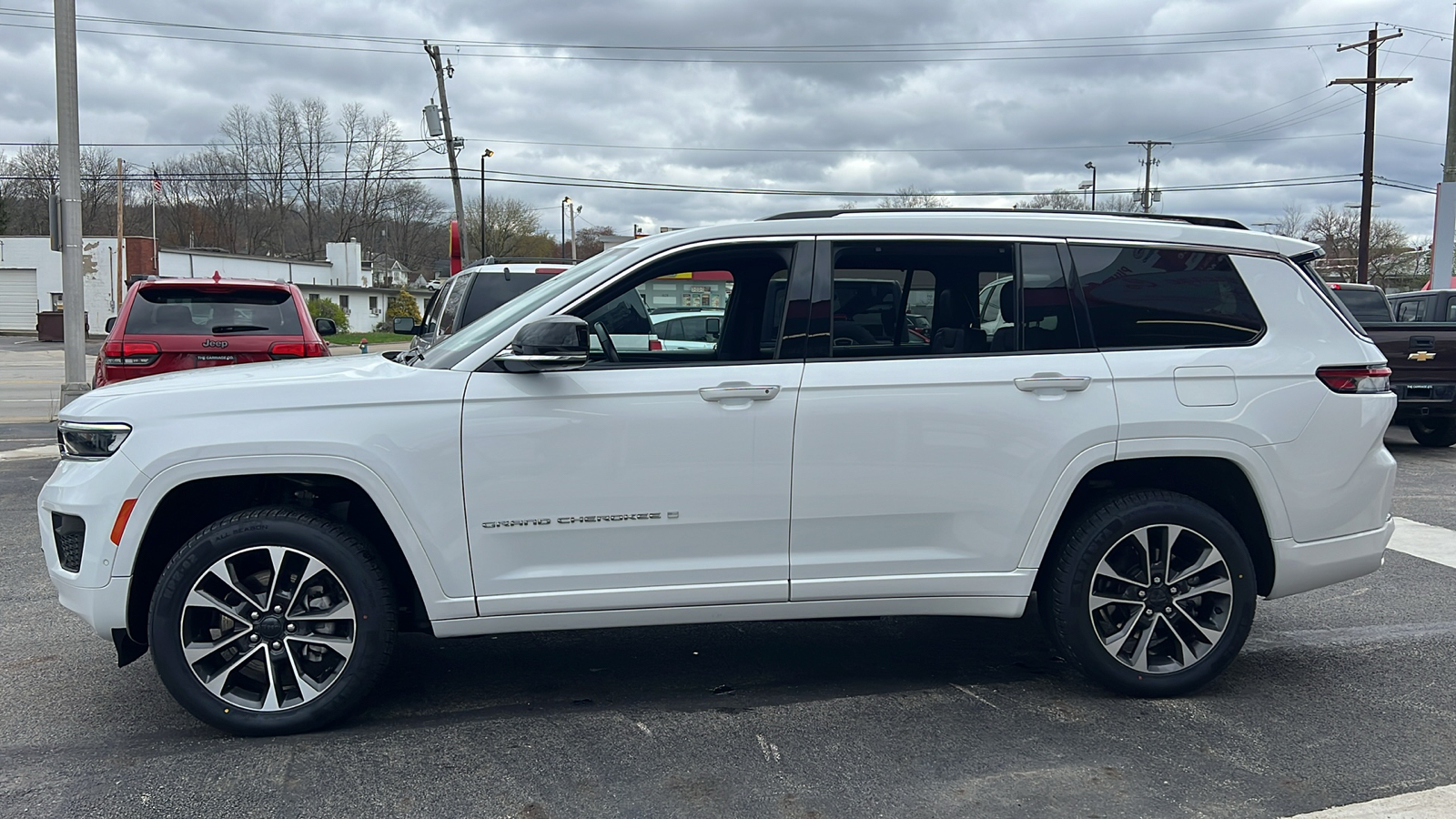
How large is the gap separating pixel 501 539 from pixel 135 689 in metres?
1.81

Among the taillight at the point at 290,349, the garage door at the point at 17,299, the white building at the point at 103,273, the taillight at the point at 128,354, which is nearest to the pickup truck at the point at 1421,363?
the taillight at the point at 290,349

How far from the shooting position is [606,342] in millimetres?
3924

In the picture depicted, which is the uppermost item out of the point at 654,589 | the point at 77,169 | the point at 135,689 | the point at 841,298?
the point at 77,169

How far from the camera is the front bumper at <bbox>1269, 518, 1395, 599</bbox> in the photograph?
13.7 feet

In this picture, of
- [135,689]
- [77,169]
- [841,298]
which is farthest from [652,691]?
[77,169]

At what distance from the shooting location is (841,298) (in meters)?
4.02

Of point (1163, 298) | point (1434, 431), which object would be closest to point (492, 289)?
point (1163, 298)

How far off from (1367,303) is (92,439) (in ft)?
49.2

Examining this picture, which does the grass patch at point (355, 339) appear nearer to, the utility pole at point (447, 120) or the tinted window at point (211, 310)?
the utility pole at point (447, 120)

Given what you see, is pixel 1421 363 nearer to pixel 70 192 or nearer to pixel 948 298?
pixel 948 298

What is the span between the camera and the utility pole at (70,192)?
14336mm

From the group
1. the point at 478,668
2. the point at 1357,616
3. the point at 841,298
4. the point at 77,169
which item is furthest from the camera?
the point at 77,169

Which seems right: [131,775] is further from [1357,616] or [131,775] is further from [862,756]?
[1357,616]

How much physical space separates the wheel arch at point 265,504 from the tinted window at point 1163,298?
2670 millimetres
